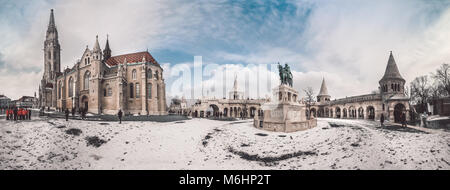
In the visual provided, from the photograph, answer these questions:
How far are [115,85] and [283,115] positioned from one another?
66.7ft

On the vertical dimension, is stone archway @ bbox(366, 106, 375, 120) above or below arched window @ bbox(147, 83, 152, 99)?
below

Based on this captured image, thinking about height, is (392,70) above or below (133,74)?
below

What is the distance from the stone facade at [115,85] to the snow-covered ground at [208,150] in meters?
13.0

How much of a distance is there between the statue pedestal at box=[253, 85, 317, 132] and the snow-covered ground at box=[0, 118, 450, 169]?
1.22 meters

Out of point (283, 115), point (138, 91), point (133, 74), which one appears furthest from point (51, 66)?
point (283, 115)

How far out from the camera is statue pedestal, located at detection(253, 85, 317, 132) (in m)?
11.2

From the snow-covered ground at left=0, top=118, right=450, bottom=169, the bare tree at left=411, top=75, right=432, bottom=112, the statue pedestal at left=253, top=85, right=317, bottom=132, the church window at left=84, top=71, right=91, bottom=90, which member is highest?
the church window at left=84, top=71, right=91, bottom=90

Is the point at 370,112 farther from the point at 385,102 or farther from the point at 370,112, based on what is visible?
the point at 385,102

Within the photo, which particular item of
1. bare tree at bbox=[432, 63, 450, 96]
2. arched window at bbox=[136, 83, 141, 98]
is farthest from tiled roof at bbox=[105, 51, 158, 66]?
bare tree at bbox=[432, 63, 450, 96]

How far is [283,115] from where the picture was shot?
40.9 ft

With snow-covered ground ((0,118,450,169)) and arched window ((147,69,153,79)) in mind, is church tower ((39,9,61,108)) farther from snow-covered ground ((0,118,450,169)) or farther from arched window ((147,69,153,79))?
snow-covered ground ((0,118,450,169))
